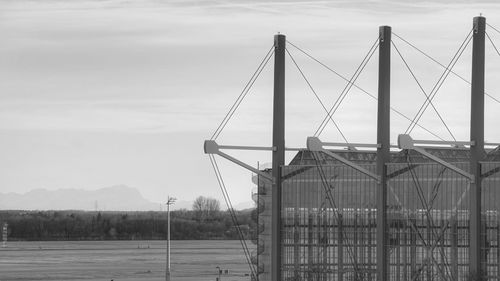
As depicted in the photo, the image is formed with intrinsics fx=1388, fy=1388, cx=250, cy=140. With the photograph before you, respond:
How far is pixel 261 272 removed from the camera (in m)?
96.1

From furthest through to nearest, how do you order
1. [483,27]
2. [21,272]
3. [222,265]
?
[222,265] < [21,272] < [483,27]

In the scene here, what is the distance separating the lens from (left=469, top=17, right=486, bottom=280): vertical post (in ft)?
262

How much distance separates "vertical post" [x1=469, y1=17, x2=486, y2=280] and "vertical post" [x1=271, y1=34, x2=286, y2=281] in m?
17.0

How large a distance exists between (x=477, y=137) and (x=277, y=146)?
17870 millimetres

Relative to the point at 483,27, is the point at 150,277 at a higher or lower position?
lower

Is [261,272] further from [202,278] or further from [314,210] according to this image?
[202,278]

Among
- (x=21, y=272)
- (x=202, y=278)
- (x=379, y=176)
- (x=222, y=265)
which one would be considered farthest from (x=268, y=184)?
(x=222, y=265)

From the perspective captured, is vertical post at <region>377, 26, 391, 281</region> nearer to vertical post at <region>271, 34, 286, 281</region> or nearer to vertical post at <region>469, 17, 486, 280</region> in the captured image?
vertical post at <region>469, 17, 486, 280</region>

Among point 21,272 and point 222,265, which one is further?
point 222,265

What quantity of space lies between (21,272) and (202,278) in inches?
1117

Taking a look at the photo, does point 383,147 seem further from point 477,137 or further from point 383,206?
point 477,137

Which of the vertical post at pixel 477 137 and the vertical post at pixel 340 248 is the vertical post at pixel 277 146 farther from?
the vertical post at pixel 477 137

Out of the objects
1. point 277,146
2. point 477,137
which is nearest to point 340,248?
point 277,146

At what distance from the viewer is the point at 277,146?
93.8 m
